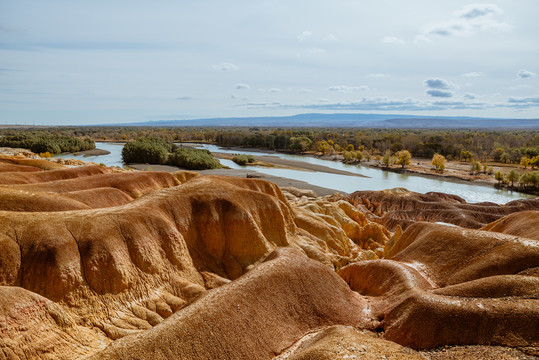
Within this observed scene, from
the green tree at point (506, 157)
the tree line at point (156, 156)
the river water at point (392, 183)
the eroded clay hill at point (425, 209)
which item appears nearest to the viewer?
the eroded clay hill at point (425, 209)

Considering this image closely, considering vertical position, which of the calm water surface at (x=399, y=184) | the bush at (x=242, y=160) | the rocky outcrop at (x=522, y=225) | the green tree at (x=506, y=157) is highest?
the green tree at (x=506, y=157)

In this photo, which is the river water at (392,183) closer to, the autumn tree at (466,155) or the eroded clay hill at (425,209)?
Result: the eroded clay hill at (425,209)

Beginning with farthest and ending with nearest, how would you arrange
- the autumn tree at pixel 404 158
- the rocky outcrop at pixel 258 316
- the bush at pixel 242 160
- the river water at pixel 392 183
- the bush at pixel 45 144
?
the autumn tree at pixel 404 158
the bush at pixel 242 160
the bush at pixel 45 144
the river water at pixel 392 183
the rocky outcrop at pixel 258 316

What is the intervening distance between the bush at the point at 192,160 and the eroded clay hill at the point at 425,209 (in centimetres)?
3676

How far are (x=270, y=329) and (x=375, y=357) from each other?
15.6 ft

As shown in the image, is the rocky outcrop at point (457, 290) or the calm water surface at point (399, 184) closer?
the rocky outcrop at point (457, 290)

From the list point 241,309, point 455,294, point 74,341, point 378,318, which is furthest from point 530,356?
point 74,341

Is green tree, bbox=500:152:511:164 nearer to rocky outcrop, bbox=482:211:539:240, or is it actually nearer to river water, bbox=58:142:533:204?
river water, bbox=58:142:533:204

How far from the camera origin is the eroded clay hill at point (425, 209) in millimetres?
49188

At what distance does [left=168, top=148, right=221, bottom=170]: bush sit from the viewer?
8669cm

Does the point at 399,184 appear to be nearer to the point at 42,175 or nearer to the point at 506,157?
the point at 506,157

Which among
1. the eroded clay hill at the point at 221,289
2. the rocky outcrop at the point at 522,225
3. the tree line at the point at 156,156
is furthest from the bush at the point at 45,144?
the rocky outcrop at the point at 522,225

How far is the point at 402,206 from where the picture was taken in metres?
58.1

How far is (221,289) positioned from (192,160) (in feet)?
242
